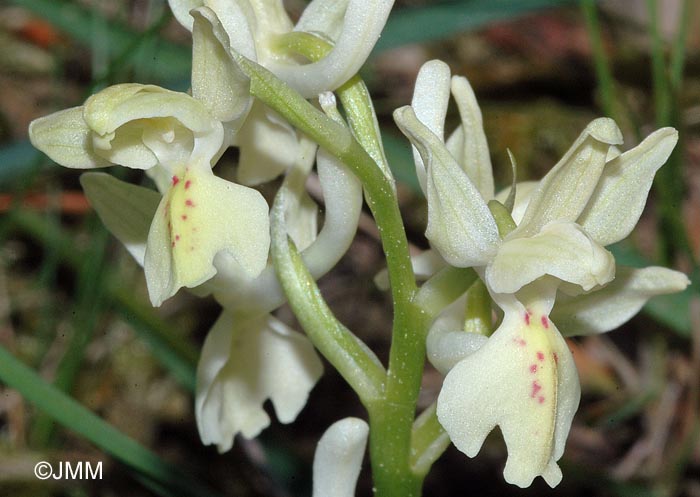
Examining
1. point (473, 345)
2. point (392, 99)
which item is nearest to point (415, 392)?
point (473, 345)

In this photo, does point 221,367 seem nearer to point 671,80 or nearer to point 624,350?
point 671,80

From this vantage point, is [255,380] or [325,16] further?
[255,380]

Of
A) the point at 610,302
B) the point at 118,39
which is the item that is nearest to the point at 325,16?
the point at 610,302

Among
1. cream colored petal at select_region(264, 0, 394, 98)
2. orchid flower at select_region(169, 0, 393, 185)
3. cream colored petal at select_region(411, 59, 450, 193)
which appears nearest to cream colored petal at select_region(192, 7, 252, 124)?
orchid flower at select_region(169, 0, 393, 185)

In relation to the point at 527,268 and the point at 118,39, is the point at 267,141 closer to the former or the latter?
the point at 527,268

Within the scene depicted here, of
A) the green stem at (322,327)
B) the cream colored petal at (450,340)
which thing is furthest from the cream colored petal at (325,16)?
the cream colored petal at (450,340)

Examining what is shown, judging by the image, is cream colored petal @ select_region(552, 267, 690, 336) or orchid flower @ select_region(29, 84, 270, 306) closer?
orchid flower @ select_region(29, 84, 270, 306)

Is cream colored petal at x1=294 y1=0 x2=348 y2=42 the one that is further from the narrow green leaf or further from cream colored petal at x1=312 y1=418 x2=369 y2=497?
the narrow green leaf
